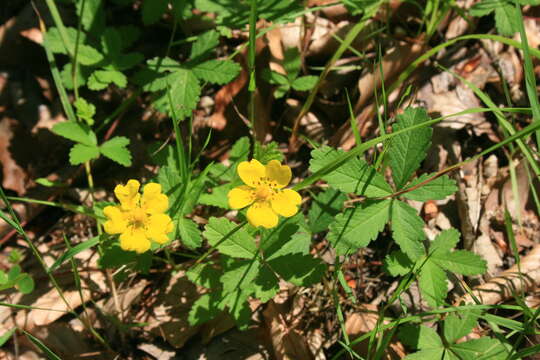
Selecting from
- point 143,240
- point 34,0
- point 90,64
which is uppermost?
point 34,0

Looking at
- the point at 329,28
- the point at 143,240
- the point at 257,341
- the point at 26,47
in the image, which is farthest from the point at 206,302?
the point at 26,47

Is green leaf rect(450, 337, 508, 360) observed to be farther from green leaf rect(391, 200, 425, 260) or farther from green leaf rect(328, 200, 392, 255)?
green leaf rect(328, 200, 392, 255)

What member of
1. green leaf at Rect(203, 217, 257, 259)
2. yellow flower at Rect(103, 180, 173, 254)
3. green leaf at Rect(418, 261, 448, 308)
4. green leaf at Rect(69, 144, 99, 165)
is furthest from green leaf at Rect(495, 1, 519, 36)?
green leaf at Rect(69, 144, 99, 165)

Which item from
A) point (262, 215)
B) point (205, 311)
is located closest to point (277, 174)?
point (262, 215)

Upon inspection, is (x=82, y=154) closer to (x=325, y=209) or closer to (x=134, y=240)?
(x=134, y=240)

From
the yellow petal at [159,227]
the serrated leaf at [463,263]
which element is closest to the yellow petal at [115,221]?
the yellow petal at [159,227]

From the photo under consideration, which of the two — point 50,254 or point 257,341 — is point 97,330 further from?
point 257,341
